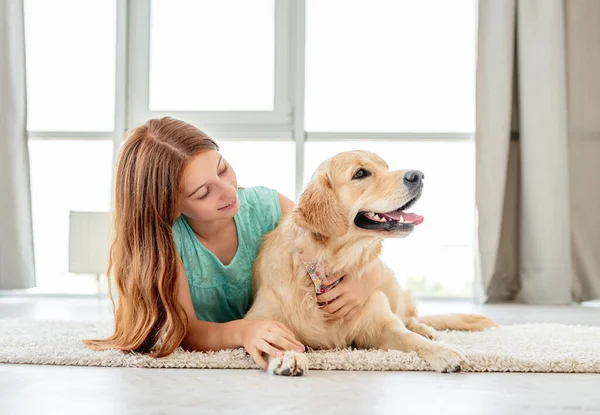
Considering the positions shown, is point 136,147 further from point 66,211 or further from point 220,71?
point 66,211

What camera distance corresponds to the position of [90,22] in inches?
196

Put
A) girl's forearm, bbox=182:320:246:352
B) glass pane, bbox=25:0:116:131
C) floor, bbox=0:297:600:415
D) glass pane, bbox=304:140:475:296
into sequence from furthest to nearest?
glass pane, bbox=25:0:116:131
glass pane, bbox=304:140:475:296
girl's forearm, bbox=182:320:246:352
floor, bbox=0:297:600:415

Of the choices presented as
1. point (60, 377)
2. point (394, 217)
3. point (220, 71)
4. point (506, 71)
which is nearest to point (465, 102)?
point (506, 71)

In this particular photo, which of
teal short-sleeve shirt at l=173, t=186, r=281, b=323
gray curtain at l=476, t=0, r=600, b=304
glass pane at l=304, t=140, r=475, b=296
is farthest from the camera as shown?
glass pane at l=304, t=140, r=475, b=296

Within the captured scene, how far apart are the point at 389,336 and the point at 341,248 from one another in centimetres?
30

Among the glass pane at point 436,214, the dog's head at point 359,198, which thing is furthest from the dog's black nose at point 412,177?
the glass pane at point 436,214

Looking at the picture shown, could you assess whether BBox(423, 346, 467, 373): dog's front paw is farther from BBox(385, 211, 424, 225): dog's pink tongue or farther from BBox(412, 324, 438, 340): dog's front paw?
BBox(412, 324, 438, 340): dog's front paw

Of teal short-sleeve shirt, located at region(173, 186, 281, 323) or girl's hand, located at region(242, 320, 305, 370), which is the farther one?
teal short-sleeve shirt, located at region(173, 186, 281, 323)

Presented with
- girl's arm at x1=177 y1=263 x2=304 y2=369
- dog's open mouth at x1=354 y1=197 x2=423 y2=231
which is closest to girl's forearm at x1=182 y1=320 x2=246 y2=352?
girl's arm at x1=177 y1=263 x2=304 y2=369

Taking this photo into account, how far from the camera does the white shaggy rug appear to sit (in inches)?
70.1

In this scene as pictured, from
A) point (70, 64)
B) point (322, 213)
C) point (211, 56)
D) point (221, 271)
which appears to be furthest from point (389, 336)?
point (70, 64)

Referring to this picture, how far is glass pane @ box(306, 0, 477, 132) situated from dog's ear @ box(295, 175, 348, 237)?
9.56 ft

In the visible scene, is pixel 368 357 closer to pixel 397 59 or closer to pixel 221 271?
pixel 221 271

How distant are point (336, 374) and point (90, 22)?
404 centimetres
